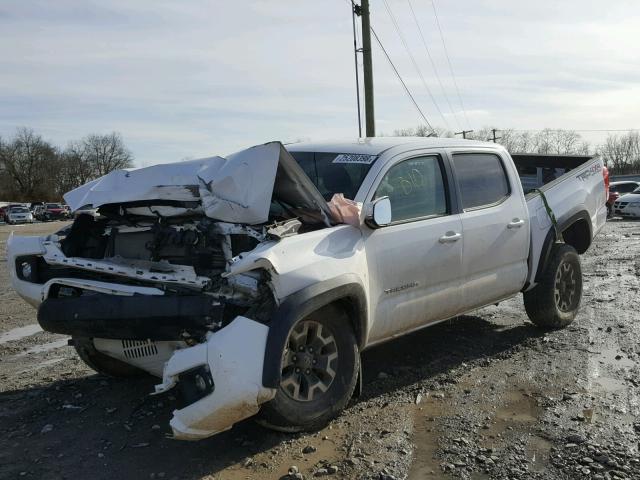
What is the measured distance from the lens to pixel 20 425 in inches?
166

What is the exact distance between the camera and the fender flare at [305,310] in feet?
11.1

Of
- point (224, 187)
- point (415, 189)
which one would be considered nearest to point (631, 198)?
point (415, 189)

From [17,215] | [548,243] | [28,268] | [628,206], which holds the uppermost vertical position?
[28,268]

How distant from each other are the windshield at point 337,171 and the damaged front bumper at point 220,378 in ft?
4.93

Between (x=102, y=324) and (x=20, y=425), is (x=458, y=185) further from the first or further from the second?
(x=20, y=425)

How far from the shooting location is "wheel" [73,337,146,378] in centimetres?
476

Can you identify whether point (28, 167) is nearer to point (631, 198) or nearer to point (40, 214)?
point (40, 214)

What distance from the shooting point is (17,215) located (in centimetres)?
5469

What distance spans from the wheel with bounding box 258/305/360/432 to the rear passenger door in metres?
1.50

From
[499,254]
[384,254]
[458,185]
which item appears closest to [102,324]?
[384,254]

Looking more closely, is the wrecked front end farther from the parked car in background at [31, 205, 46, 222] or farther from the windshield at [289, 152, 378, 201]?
the parked car in background at [31, 205, 46, 222]

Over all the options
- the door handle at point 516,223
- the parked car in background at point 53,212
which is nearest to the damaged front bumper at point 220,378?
the door handle at point 516,223

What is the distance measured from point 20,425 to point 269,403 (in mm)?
1901

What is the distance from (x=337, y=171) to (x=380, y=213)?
0.75m
